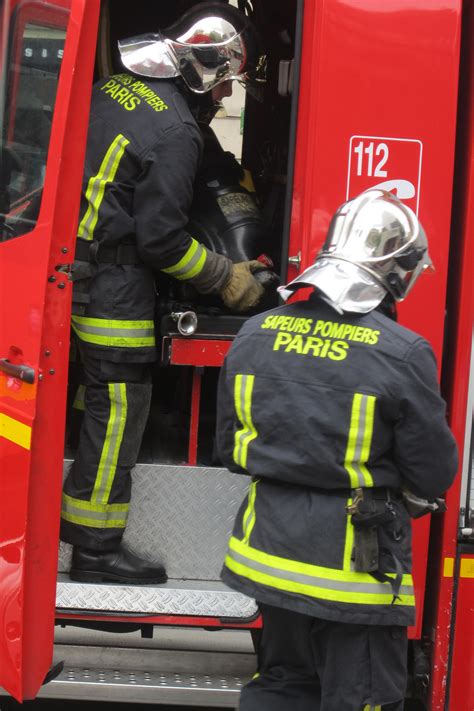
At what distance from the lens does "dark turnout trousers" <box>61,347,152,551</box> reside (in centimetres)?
346

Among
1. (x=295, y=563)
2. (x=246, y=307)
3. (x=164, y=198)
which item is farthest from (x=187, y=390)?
(x=295, y=563)

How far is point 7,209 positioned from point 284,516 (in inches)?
50.2

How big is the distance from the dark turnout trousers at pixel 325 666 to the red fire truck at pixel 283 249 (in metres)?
0.56

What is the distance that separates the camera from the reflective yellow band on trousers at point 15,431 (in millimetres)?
2990

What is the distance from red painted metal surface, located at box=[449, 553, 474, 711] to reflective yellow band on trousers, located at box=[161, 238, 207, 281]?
123 cm

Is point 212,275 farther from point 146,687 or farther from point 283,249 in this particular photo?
point 146,687

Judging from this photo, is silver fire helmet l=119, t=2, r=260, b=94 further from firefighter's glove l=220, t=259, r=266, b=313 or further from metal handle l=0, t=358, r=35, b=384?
metal handle l=0, t=358, r=35, b=384

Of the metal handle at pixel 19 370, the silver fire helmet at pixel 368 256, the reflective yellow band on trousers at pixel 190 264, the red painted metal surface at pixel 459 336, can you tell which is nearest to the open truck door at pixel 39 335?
the metal handle at pixel 19 370

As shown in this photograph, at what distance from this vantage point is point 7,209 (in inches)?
125

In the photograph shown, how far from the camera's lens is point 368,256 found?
2602 millimetres

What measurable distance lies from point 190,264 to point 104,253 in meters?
0.28

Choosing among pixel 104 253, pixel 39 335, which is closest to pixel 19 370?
pixel 39 335

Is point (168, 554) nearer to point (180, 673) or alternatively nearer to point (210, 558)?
point (210, 558)

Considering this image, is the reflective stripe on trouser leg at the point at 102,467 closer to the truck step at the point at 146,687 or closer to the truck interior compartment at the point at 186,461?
the truck interior compartment at the point at 186,461
